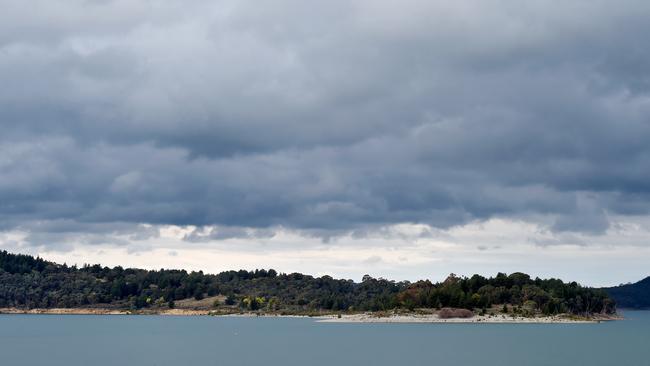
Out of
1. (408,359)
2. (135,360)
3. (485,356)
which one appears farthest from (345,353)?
(135,360)

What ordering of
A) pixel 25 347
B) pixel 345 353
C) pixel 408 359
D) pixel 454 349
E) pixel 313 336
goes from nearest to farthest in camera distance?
1. pixel 408 359
2. pixel 345 353
3. pixel 454 349
4. pixel 25 347
5. pixel 313 336

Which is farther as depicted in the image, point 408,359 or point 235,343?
point 235,343

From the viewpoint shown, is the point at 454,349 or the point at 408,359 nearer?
the point at 408,359

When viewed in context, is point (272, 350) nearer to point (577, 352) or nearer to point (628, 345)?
point (577, 352)

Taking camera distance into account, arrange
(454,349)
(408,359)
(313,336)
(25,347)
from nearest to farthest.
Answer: (408,359) → (454,349) → (25,347) → (313,336)

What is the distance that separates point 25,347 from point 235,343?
43.2 meters

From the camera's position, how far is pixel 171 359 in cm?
13288

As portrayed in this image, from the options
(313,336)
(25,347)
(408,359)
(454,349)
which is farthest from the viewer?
(313,336)

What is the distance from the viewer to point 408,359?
131 m

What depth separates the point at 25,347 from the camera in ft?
536

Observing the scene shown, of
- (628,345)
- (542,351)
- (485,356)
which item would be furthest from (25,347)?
(628,345)

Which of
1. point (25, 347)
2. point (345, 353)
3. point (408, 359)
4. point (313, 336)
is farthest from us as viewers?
point (313, 336)

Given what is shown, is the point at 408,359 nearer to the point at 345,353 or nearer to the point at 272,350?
the point at 345,353

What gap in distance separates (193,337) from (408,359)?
80.8 metres
